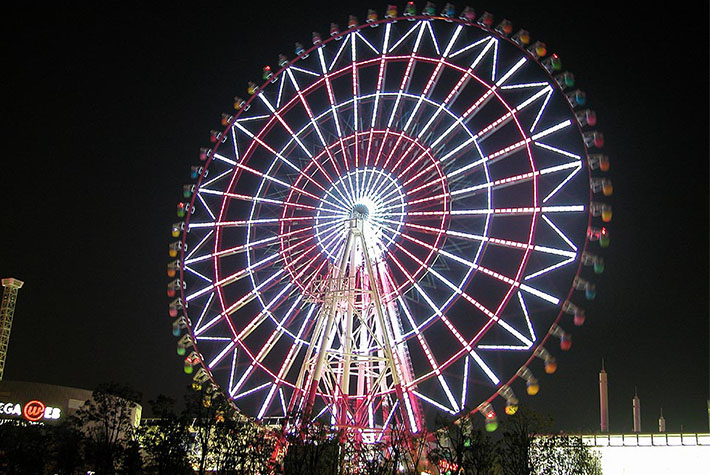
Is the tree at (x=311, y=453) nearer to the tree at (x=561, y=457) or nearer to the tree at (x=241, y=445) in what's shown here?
the tree at (x=241, y=445)

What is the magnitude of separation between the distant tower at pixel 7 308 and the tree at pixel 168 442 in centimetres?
5569

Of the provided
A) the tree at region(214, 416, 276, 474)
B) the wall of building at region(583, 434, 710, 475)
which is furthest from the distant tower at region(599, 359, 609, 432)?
the tree at region(214, 416, 276, 474)

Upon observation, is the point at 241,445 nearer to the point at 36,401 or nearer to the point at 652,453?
the point at 652,453

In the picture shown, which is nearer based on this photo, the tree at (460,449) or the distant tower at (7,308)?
the tree at (460,449)

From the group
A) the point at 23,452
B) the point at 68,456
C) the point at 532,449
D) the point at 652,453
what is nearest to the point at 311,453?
the point at 68,456

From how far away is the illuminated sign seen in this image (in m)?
55.3

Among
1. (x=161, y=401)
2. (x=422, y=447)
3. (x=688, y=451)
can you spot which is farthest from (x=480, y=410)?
(x=688, y=451)

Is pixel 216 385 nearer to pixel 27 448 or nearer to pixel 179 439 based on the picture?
pixel 179 439

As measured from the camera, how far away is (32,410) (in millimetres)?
55781

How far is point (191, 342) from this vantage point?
1271 inches

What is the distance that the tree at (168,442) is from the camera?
2605 cm

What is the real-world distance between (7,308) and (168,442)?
57.8 m

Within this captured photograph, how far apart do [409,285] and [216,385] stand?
8862 millimetres

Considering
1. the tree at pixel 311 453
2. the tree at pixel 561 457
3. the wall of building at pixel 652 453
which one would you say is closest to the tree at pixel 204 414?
the tree at pixel 311 453
